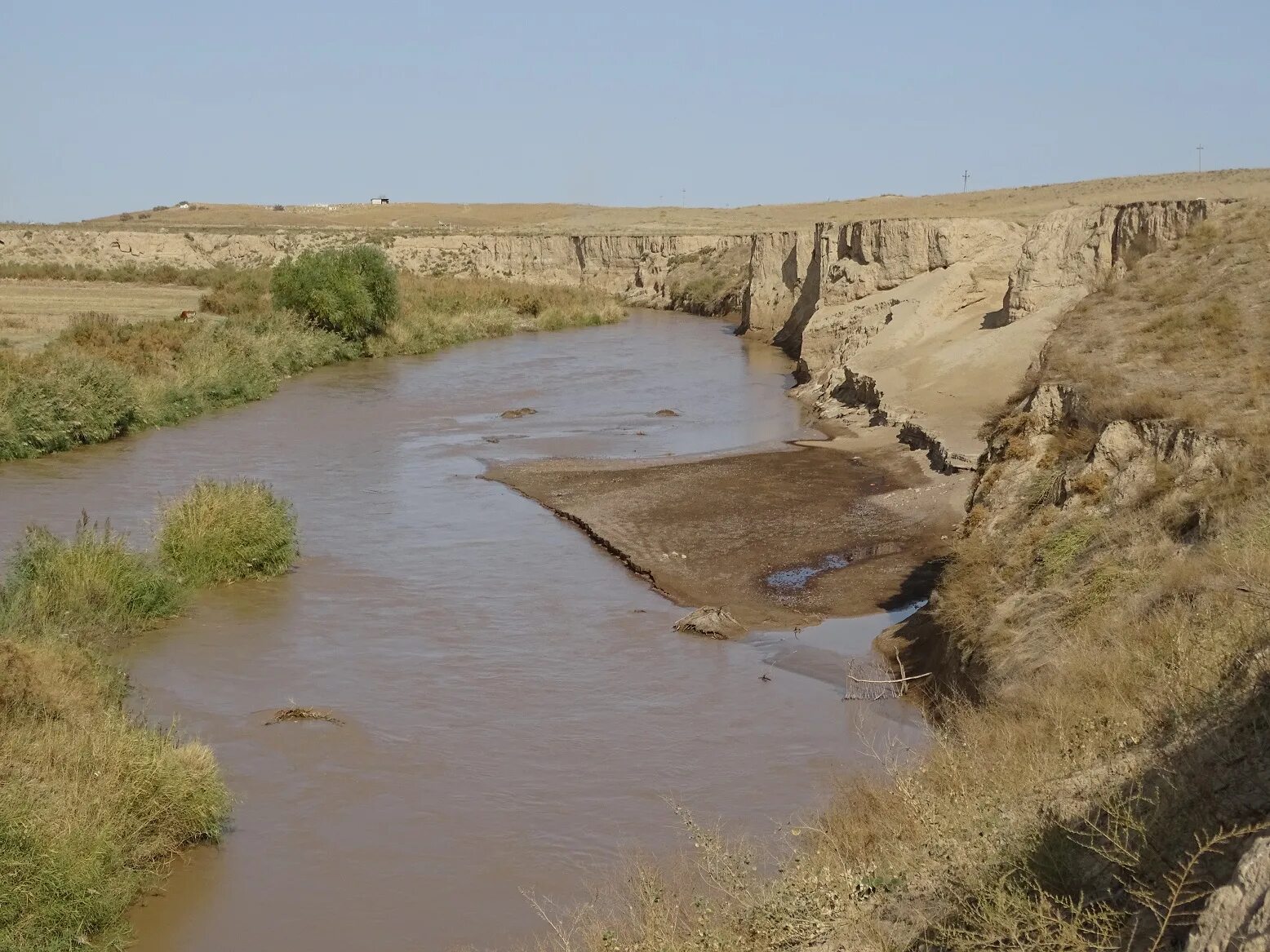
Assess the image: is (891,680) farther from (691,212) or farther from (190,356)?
(691,212)

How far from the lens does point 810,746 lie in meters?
11.1

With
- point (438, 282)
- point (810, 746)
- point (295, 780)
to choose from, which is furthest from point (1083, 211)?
point (438, 282)

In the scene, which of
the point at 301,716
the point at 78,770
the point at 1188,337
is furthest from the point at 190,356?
the point at 78,770

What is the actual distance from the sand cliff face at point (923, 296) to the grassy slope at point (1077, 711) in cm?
590

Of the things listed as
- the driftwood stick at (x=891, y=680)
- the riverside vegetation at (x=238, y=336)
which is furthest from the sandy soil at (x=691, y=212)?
the driftwood stick at (x=891, y=680)

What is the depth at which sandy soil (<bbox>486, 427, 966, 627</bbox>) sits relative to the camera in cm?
1538

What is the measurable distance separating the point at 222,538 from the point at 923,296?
20751 millimetres

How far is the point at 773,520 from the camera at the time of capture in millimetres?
18406

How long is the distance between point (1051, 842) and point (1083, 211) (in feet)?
77.3

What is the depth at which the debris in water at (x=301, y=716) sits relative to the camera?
11477 mm

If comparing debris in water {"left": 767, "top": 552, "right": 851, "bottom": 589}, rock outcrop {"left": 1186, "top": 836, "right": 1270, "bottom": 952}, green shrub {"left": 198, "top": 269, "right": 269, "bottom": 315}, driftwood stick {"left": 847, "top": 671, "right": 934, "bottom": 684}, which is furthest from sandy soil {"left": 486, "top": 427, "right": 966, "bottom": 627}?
green shrub {"left": 198, "top": 269, "right": 269, "bottom": 315}

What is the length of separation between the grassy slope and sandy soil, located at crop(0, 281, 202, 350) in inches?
980

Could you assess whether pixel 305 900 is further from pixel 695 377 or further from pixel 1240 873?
pixel 695 377

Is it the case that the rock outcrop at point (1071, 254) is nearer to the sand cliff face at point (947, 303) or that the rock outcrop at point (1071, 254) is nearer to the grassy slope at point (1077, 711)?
the sand cliff face at point (947, 303)
